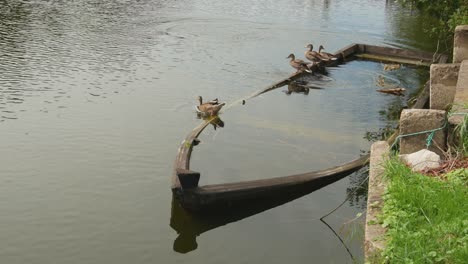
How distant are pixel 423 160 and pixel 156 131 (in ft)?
26.5

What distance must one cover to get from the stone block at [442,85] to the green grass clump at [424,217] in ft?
10.2

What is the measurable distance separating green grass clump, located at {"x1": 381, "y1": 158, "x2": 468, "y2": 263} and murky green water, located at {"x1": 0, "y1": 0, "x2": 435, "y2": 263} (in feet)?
9.80

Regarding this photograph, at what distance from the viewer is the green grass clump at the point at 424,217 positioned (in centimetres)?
465

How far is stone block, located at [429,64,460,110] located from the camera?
8914 mm

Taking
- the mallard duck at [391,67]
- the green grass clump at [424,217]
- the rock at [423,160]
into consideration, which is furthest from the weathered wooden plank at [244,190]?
the mallard duck at [391,67]

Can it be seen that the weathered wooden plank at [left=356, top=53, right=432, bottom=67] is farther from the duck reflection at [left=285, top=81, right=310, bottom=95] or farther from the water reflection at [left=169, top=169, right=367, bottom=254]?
the water reflection at [left=169, top=169, right=367, bottom=254]

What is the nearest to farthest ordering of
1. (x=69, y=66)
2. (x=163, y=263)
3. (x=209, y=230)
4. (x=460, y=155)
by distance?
(x=460, y=155) → (x=163, y=263) → (x=209, y=230) → (x=69, y=66)

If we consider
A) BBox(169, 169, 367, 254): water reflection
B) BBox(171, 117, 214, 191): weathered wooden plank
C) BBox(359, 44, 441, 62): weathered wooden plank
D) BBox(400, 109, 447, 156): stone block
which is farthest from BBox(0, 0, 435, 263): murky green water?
BBox(400, 109, 447, 156): stone block

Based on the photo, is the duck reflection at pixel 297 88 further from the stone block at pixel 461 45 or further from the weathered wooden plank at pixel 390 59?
the stone block at pixel 461 45

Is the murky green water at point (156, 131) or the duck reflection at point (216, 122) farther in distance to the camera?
the duck reflection at point (216, 122)

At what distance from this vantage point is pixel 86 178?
35.6ft

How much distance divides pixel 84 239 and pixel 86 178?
7.16 ft

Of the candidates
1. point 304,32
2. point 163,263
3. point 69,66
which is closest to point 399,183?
point 163,263

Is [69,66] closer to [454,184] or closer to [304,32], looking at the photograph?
[304,32]
